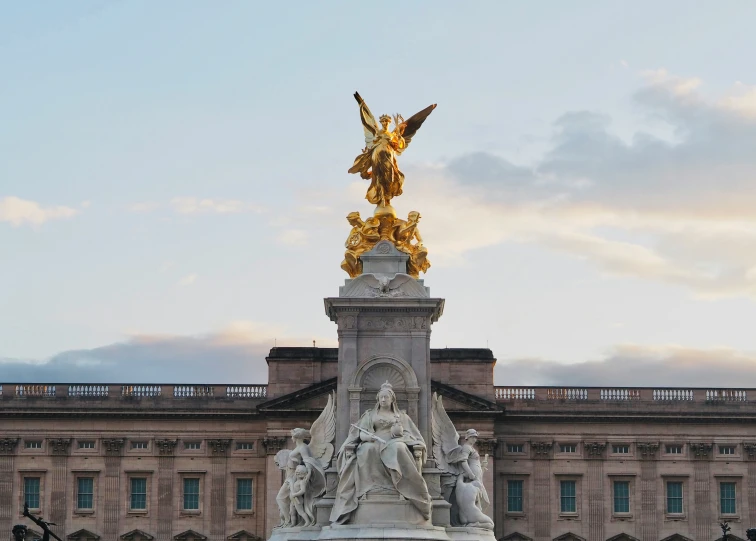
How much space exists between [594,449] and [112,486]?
28151mm

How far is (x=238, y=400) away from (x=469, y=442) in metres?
65.3

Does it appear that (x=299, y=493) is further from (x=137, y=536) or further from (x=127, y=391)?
(x=127, y=391)

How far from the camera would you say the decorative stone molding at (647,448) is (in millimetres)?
114000

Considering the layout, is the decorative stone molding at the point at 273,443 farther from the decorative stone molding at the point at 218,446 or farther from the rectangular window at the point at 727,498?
the rectangular window at the point at 727,498

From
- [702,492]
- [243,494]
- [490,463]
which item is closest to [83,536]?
[243,494]

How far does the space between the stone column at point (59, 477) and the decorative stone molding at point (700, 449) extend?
1432 inches

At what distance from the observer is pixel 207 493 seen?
11400cm

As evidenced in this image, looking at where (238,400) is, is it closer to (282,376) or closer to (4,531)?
(282,376)

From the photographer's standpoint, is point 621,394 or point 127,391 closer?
point 621,394

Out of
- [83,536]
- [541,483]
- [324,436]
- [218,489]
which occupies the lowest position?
[324,436]

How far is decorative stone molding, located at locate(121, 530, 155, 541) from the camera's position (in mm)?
112688

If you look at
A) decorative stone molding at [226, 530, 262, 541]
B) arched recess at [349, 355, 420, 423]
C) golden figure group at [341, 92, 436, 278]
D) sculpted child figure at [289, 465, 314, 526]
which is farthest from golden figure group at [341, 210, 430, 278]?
decorative stone molding at [226, 530, 262, 541]

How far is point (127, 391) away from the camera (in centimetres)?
11556

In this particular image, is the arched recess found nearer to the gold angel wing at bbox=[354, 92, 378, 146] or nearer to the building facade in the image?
the gold angel wing at bbox=[354, 92, 378, 146]
